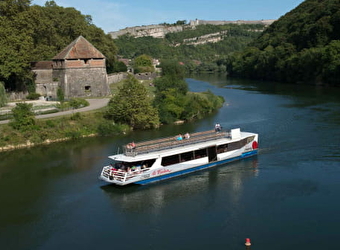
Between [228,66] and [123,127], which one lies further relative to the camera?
[228,66]

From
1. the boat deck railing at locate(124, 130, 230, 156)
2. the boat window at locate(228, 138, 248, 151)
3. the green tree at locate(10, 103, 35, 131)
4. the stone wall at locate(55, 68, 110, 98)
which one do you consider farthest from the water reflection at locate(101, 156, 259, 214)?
the stone wall at locate(55, 68, 110, 98)

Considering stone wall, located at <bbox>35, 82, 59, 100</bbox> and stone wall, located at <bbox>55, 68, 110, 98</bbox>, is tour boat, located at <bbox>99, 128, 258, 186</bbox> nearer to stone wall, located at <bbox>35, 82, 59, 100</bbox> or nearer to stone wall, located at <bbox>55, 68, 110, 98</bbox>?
stone wall, located at <bbox>55, 68, 110, 98</bbox>

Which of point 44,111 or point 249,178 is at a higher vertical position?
point 44,111

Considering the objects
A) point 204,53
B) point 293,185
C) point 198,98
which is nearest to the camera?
point 293,185

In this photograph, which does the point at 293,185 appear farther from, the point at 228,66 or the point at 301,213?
the point at 228,66

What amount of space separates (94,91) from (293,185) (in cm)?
3379

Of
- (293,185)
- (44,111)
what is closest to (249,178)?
(293,185)

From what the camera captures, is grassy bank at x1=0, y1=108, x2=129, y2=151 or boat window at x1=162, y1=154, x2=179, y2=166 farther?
grassy bank at x1=0, y1=108, x2=129, y2=151

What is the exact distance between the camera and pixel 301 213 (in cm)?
2011

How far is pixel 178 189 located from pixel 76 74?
102 feet

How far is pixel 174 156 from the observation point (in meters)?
26.3

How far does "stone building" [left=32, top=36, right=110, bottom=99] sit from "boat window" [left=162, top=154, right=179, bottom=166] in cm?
2741

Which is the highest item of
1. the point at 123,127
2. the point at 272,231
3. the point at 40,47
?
the point at 40,47

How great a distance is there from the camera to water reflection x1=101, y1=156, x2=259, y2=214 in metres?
22.2
